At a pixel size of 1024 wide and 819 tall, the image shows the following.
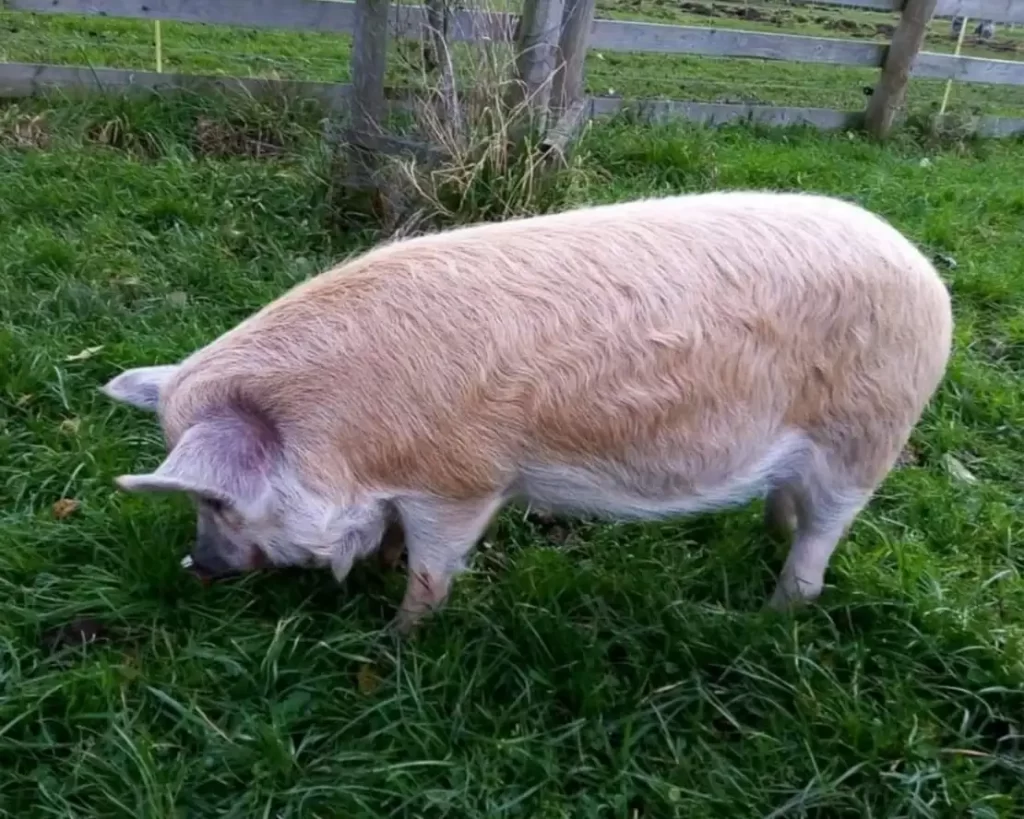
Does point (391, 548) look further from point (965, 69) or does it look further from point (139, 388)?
point (965, 69)

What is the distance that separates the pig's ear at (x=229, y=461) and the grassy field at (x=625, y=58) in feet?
10.3

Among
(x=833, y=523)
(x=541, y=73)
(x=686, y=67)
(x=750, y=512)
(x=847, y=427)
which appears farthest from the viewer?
(x=686, y=67)

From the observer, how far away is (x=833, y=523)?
296 centimetres

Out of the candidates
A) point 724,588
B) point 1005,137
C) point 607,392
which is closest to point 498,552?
point 724,588

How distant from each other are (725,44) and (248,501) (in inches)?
279

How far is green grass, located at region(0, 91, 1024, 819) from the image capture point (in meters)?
2.53

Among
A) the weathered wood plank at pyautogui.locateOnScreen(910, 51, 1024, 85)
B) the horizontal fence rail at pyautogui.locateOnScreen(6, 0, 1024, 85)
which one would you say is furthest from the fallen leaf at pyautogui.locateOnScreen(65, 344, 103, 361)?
the weathered wood plank at pyautogui.locateOnScreen(910, 51, 1024, 85)

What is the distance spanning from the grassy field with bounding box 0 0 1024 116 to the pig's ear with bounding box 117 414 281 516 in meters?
3.15

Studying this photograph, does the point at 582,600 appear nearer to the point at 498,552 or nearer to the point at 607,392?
the point at 498,552

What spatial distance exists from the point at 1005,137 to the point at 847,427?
26.8ft

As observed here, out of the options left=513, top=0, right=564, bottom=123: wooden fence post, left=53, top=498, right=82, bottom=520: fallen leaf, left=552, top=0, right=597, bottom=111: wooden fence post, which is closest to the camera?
left=53, top=498, right=82, bottom=520: fallen leaf

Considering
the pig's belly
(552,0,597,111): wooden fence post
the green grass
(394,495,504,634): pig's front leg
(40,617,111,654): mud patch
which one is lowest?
(40,617,111,654): mud patch

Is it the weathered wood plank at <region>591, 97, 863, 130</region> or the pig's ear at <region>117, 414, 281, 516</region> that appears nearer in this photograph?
the pig's ear at <region>117, 414, 281, 516</region>

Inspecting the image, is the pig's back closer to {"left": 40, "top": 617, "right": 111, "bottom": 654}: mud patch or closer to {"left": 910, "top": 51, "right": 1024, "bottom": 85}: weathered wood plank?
{"left": 40, "top": 617, "right": 111, "bottom": 654}: mud patch
